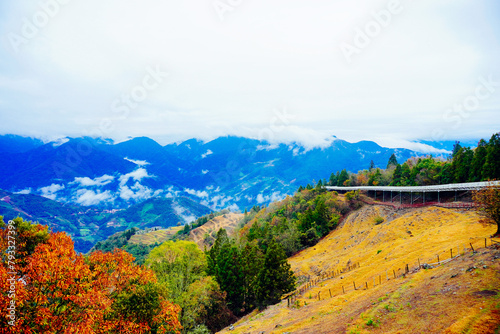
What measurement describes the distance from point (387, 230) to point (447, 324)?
39.2 meters

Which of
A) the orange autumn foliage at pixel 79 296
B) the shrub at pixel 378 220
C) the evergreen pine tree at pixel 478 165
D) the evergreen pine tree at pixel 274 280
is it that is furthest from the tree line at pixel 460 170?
the orange autumn foliage at pixel 79 296

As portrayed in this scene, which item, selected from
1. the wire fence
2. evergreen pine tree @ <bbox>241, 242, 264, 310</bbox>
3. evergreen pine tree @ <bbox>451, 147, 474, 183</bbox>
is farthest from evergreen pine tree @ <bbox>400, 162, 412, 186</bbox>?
evergreen pine tree @ <bbox>241, 242, 264, 310</bbox>

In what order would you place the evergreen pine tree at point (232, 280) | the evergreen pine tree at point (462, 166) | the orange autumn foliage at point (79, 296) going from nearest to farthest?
the orange autumn foliage at point (79, 296) < the evergreen pine tree at point (232, 280) < the evergreen pine tree at point (462, 166)

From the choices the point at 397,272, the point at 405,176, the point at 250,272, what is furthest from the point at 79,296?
the point at 405,176

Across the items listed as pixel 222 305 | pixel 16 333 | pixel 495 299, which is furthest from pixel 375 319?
pixel 222 305

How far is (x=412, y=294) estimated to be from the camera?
1916 centimetres

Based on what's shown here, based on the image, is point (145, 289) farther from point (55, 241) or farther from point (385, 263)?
point (385, 263)

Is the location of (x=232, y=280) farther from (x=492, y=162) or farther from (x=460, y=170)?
(x=460, y=170)

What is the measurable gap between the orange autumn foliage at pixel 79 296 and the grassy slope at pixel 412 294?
11346 millimetres

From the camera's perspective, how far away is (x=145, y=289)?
66.2 ft

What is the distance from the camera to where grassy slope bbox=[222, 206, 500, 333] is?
14883 millimetres

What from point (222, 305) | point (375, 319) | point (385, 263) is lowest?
point (222, 305)

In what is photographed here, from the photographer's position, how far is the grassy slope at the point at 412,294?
48.8 ft

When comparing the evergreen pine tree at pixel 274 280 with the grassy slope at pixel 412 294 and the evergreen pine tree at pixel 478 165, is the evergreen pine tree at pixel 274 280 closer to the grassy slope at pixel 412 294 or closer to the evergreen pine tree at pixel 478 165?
the grassy slope at pixel 412 294
